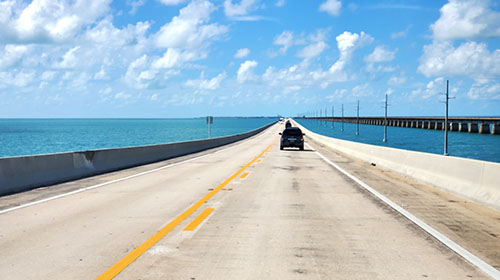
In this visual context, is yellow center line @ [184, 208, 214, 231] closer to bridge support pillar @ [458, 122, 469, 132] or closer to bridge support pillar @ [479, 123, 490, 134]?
bridge support pillar @ [479, 123, 490, 134]

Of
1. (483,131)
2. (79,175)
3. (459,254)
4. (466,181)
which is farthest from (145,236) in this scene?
(483,131)

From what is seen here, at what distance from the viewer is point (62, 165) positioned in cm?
1406

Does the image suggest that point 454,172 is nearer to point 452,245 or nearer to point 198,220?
point 452,245

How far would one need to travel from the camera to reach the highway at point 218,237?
5.07m

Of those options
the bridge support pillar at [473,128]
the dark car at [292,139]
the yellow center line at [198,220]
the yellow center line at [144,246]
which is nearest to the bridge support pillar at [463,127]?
the bridge support pillar at [473,128]

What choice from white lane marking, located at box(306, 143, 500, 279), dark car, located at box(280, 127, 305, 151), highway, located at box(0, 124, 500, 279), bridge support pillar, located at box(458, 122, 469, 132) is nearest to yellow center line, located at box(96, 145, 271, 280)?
highway, located at box(0, 124, 500, 279)

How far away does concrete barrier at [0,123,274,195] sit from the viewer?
11547 mm

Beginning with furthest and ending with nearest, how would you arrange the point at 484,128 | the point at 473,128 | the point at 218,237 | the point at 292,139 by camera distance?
1. the point at 473,128
2. the point at 484,128
3. the point at 292,139
4. the point at 218,237

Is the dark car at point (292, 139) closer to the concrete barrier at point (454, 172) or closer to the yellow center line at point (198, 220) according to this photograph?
the concrete barrier at point (454, 172)

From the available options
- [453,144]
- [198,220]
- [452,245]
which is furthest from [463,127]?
[198,220]

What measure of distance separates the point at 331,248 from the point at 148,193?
6.21 m

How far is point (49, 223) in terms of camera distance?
25.0ft

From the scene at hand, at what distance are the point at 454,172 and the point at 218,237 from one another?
24.0 ft

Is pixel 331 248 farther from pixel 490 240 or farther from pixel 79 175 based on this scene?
pixel 79 175
